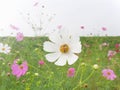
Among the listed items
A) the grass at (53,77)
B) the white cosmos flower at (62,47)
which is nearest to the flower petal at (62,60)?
the white cosmos flower at (62,47)

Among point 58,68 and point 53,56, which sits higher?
point 53,56

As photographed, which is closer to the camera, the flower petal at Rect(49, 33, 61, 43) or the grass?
the flower petal at Rect(49, 33, 61, 43)

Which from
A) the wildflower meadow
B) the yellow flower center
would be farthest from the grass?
the yellow flower center

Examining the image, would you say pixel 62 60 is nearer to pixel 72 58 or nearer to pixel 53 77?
pixel 72 58

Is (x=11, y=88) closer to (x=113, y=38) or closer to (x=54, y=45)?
(x=54, y=45)

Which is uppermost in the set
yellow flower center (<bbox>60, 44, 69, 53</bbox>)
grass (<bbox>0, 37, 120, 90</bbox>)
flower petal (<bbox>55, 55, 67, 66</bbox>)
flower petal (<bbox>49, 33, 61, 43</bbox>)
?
flower petal (<bbox>49, 33, 61, 43</bbox>)

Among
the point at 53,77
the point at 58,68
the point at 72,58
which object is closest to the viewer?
the point at 72,58

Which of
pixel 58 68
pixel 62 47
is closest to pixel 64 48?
pixel 62 47

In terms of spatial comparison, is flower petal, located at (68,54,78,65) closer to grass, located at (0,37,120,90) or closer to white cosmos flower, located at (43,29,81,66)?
white cosmos flower, located at (43,29,81,66)
